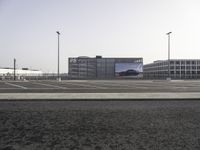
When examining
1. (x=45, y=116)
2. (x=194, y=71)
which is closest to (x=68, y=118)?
(x=45, y=116)

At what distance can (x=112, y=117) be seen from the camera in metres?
9.91

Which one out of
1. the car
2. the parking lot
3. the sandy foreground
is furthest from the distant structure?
the sandy foreground

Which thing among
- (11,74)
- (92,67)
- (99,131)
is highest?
(92,67)

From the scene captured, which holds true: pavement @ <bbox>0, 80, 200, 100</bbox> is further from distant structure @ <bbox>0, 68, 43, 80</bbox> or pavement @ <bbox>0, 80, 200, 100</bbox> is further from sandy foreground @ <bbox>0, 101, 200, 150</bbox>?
distant structure @ <bbox>0, 68, 43, 80</bbox>

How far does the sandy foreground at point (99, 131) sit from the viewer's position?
20.1 feet

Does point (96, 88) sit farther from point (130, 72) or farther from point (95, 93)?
Answer: point (130, 72)

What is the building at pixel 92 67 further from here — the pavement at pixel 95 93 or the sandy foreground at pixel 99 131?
the sandy foreground at pixel 99 131

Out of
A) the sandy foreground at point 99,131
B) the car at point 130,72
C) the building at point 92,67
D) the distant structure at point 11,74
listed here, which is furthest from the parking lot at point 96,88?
the building at point 92,67

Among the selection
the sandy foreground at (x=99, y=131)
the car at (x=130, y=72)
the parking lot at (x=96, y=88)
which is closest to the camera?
the sandy foreground at (x=99, y=131)

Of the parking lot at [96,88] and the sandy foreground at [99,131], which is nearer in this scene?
the sandy foreground at [99,131]

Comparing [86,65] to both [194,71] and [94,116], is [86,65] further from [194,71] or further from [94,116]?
[94,116]

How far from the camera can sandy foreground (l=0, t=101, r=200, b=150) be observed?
6.13 meters

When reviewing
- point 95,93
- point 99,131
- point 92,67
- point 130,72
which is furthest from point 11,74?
point 99,131

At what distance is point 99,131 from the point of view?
25.0 ft
